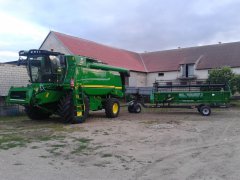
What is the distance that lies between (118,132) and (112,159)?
159 inches

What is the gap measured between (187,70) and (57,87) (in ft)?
93.7

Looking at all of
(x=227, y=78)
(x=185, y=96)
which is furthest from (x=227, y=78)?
(x=185, y=96)

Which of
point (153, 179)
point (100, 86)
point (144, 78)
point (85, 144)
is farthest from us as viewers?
point (144, 78)

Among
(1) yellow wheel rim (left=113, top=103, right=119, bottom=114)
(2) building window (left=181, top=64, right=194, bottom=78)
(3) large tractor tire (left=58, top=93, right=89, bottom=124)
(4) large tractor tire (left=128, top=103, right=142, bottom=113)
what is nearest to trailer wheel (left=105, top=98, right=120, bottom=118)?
(1) yellow wheel rim (left=113, top=103, right=119, bottom=114)

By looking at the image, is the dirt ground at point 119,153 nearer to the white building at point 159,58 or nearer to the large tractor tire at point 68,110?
the large tractor tire at point 68,110

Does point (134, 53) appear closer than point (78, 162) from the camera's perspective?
No

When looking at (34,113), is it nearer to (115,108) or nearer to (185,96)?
(115,108)

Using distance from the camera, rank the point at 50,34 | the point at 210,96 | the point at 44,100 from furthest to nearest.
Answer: the point at 50,34 → the point at 210,96 → the point at 44,100

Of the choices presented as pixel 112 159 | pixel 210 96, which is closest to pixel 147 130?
pixel 112 159

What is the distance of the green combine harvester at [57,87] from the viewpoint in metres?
13.6

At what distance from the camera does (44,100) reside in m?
13.5

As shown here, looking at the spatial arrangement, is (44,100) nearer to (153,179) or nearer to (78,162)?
(78,162)

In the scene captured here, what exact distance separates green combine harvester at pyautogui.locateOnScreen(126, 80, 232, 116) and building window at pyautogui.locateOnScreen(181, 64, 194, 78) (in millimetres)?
19595

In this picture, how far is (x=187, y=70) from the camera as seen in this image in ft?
131
